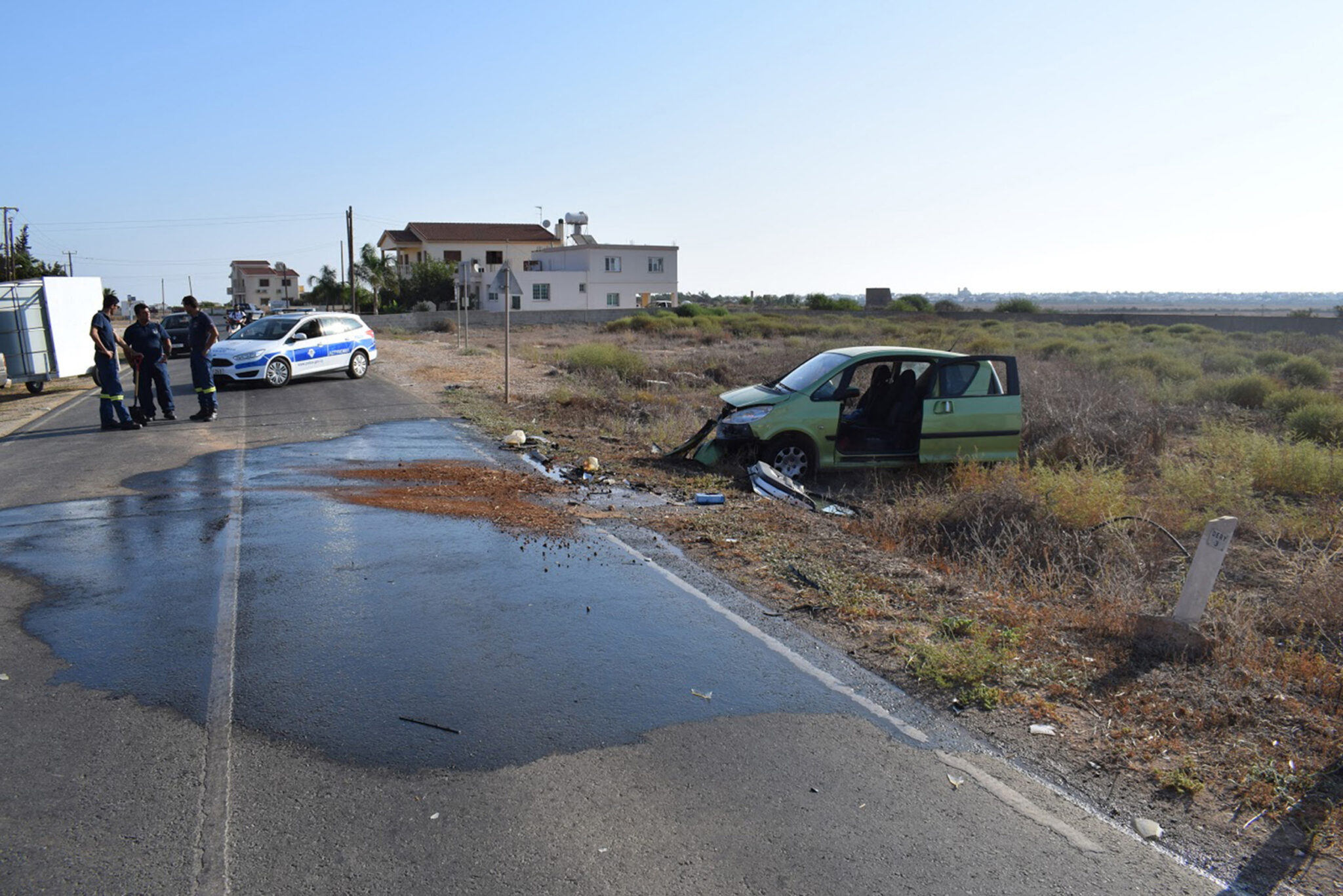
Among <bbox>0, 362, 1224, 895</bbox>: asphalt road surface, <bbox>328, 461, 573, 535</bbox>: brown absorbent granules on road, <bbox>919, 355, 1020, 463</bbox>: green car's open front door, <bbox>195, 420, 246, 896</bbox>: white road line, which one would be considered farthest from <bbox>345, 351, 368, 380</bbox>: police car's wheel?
<bbox>195, 420, 246, 896</bbox>: white road line

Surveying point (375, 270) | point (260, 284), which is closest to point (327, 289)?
point (375, 270)

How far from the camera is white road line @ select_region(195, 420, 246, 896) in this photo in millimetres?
3488

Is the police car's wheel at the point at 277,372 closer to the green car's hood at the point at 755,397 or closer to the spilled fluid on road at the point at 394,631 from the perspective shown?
the spilled fluid on road at the point at 394,631

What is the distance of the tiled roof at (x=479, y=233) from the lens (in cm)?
8181

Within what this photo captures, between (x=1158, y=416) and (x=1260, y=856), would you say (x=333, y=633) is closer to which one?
(x=1260, y=856)

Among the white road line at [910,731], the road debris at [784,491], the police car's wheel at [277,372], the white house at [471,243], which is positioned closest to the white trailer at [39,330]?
the police car's wheel at [277,372]

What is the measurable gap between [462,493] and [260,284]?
129338 millimetres

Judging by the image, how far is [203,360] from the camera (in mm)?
15766

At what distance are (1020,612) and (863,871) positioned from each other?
11.2 ft

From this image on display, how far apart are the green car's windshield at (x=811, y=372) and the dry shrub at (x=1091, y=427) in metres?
2.67

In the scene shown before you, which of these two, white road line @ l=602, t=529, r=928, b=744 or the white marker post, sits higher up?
the white marker post

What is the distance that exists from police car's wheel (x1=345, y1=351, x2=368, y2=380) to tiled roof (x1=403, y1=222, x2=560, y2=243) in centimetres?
6026

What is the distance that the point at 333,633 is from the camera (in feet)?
19.6

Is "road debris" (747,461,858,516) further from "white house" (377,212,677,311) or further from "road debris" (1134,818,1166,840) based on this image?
"white house" (377,212,677,311)
